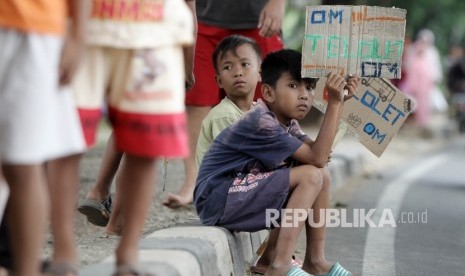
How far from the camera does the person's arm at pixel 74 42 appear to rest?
12.9 ft

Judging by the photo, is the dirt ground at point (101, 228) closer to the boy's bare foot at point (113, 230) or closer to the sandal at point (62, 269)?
the boy's bare foot at point (113, 230)

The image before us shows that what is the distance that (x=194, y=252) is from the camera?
202 inches

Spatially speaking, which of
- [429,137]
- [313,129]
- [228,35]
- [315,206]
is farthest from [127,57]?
[429,137]

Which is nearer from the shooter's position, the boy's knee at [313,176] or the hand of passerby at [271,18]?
the boy's knee at [313,176]

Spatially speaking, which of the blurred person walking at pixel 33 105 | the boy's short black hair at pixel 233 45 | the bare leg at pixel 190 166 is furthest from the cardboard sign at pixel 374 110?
the blurred person walking at pixel 33 105

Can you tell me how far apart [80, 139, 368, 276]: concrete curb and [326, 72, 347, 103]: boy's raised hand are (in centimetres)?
83

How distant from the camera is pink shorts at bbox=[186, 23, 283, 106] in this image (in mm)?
7379

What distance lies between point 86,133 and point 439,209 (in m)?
5.75

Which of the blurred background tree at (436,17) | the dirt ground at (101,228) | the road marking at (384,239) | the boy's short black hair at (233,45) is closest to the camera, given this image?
the dirt ground at (101,228)

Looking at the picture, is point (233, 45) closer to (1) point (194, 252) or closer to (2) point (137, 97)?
(1) point (194, 252)

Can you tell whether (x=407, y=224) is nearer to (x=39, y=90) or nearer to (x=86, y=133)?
(x=86, y=133)

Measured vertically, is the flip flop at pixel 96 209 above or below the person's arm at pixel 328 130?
below

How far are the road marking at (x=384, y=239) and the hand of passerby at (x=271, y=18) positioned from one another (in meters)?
1.39

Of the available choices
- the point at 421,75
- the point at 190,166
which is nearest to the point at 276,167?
the point at 190,166
